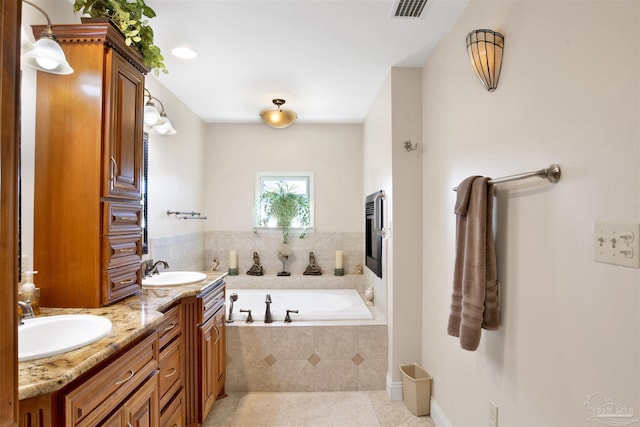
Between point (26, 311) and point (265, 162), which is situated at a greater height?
point (265, 162)

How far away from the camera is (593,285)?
996 mm

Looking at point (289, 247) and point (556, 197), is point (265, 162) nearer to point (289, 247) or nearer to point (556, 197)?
point (289, 247)

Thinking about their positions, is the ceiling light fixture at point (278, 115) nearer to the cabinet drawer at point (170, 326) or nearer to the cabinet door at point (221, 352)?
the cabinet door at point (221, 352)

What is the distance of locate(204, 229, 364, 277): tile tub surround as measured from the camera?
4023 mm

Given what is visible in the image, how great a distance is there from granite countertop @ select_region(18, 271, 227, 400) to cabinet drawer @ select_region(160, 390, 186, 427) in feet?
1.77

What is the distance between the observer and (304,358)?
2.63 meters

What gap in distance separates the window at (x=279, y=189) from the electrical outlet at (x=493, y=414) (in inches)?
109

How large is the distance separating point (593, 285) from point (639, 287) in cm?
15

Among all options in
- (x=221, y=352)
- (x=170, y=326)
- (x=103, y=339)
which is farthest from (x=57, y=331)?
(x=221, y=352)

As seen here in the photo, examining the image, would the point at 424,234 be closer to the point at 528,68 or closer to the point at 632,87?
the point at 528,68

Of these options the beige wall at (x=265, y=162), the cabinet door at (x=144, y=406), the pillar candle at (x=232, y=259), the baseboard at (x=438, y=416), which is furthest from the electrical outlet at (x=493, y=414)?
the pillar candle at (x=232, y=259)

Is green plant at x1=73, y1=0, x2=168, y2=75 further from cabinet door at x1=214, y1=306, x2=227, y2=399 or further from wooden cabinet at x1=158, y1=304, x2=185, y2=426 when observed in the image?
cabinet door at x1=214, y1=306, x2=227, y2=399

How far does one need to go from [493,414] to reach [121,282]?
189 centimetres

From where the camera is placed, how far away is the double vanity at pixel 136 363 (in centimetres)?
92
